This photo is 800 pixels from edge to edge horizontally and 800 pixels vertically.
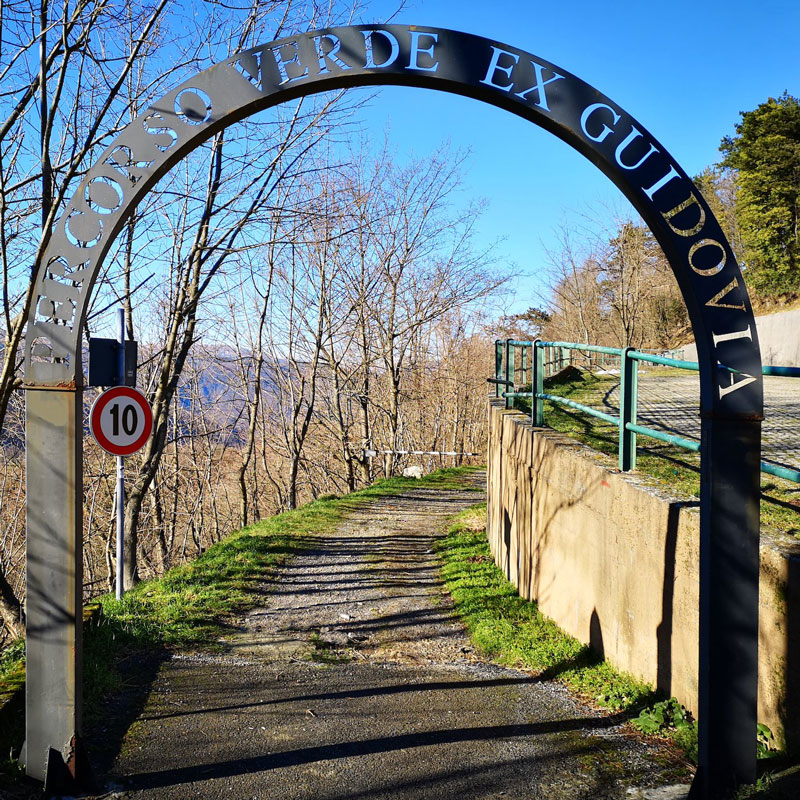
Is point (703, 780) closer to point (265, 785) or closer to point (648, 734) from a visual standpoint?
point (648, 734)

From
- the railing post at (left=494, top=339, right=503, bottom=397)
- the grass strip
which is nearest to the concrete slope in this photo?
the railing post at (left=494, top=339, right=503, bottom=397)

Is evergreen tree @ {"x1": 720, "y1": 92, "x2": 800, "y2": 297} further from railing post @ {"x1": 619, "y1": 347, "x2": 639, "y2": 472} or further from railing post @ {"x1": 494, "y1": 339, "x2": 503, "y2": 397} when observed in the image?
railing post @ {"x1": 619, "y1": 347, "x2": 639, "y2": 472}

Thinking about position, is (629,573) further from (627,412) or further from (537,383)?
(537,383)

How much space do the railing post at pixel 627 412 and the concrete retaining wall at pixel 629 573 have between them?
14 cm

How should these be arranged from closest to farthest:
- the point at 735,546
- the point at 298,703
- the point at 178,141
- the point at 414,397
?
the point at 735,546
the point at 178,141
the point at 298,703
the point at 414,397

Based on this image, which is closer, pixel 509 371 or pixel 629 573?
pixel 629 573

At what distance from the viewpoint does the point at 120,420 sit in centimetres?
600

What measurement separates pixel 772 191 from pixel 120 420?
2803 cm

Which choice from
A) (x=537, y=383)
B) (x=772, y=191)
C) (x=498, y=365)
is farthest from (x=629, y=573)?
(x=772, y=191)

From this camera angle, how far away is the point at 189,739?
12.4 feet

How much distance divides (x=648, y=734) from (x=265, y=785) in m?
1.98

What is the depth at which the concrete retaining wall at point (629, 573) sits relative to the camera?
9.79ft

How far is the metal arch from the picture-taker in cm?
295

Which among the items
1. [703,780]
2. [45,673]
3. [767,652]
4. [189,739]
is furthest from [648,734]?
[45,673]
